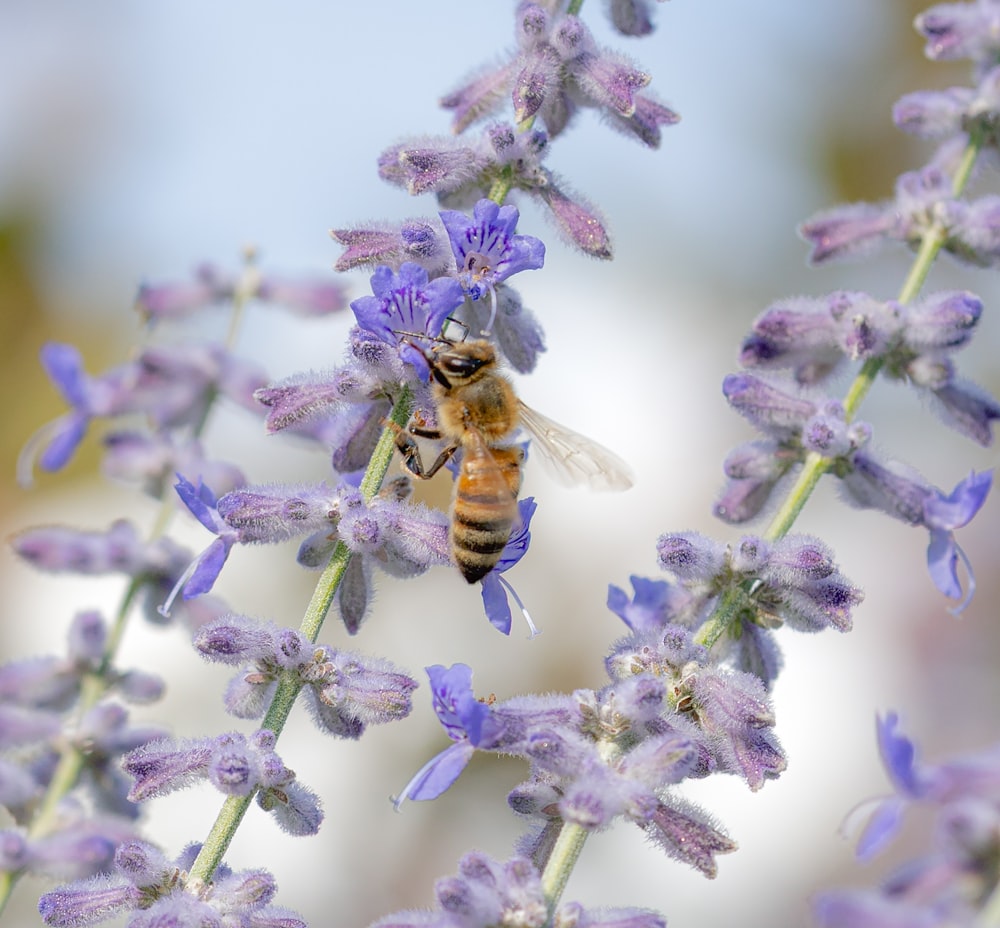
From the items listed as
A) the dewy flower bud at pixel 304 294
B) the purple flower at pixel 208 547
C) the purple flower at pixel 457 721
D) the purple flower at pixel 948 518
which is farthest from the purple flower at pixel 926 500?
the dewy flower bud at pixel 304 294

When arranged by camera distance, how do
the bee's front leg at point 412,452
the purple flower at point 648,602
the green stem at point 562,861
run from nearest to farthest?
the green stem at point 562,861 < the bee's front leg at point 412,452 < the purple flower at point 648,602

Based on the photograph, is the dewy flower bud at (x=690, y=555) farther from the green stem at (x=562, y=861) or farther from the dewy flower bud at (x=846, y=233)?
the dewy flower bud at (x=846, y=233)

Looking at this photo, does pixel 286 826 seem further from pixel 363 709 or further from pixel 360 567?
pixel 360 567

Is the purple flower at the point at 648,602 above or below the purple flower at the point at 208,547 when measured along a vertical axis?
above

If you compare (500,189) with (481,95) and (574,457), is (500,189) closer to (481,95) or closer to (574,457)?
(481,95)

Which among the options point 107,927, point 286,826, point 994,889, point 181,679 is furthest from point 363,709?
point 181,679

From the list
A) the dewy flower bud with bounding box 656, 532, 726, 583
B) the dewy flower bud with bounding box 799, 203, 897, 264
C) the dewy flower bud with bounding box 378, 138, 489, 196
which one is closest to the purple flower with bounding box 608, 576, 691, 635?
the dewy flower bud with bounding box 656, 532, 726, 583
